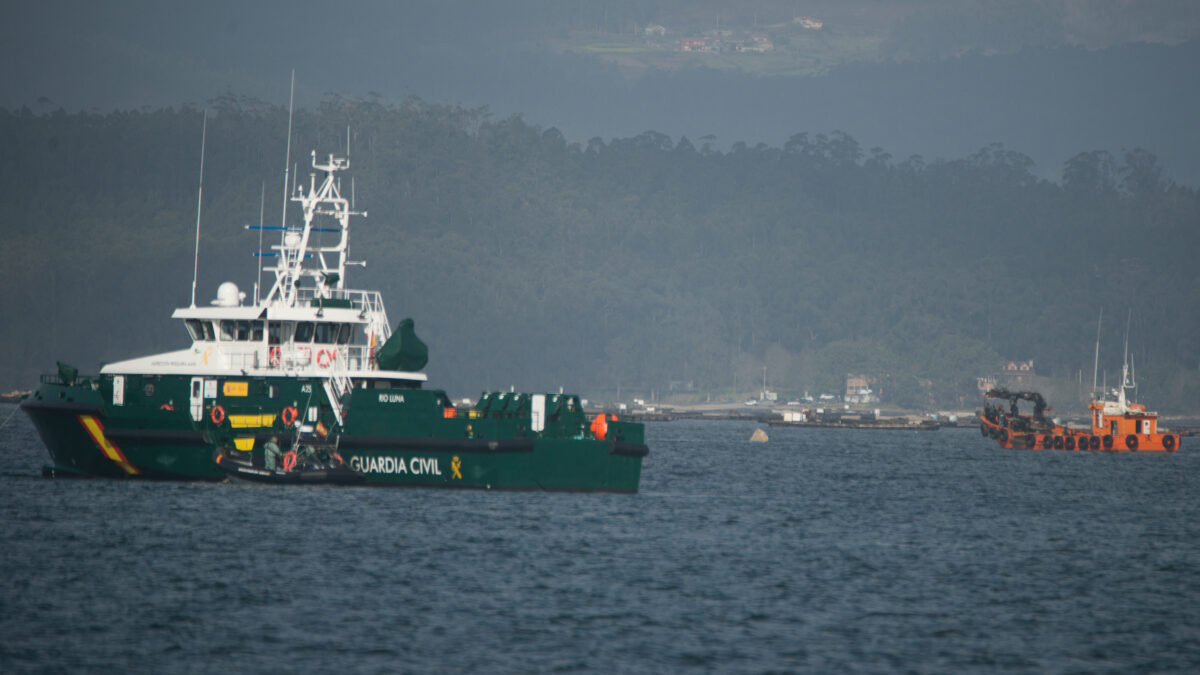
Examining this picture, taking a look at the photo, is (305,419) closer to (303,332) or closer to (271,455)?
(271,455)

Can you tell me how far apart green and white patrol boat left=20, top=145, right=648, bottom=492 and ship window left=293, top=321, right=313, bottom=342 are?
4 centimetres

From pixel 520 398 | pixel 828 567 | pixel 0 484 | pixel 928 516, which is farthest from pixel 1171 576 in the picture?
pixel 0 484

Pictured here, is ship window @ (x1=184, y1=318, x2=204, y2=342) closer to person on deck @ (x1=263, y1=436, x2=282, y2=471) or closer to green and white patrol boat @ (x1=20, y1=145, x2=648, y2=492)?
green and white patrol boat @ (x1=20, y1=145, x2=648, y2=492)

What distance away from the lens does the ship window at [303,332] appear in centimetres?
4053

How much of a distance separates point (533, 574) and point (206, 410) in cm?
1454

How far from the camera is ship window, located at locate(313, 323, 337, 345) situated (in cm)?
4078

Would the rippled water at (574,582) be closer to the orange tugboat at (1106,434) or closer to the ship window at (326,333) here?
the ship window at (326,333)

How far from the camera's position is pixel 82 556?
2844 cm

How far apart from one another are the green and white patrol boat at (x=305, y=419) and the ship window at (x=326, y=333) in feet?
0.67

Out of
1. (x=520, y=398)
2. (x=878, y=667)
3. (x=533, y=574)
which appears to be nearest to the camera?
(x=878, y=667)

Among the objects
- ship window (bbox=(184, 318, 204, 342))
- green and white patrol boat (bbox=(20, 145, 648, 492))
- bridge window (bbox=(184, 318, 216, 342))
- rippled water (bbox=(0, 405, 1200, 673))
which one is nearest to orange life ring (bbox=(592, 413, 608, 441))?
green and white patrol boat (bbox=(20, 145, 648, 492))

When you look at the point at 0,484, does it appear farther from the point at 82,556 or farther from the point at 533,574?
the point at 533,574

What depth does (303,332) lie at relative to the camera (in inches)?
1598

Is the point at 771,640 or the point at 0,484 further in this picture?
the point at 0,484
